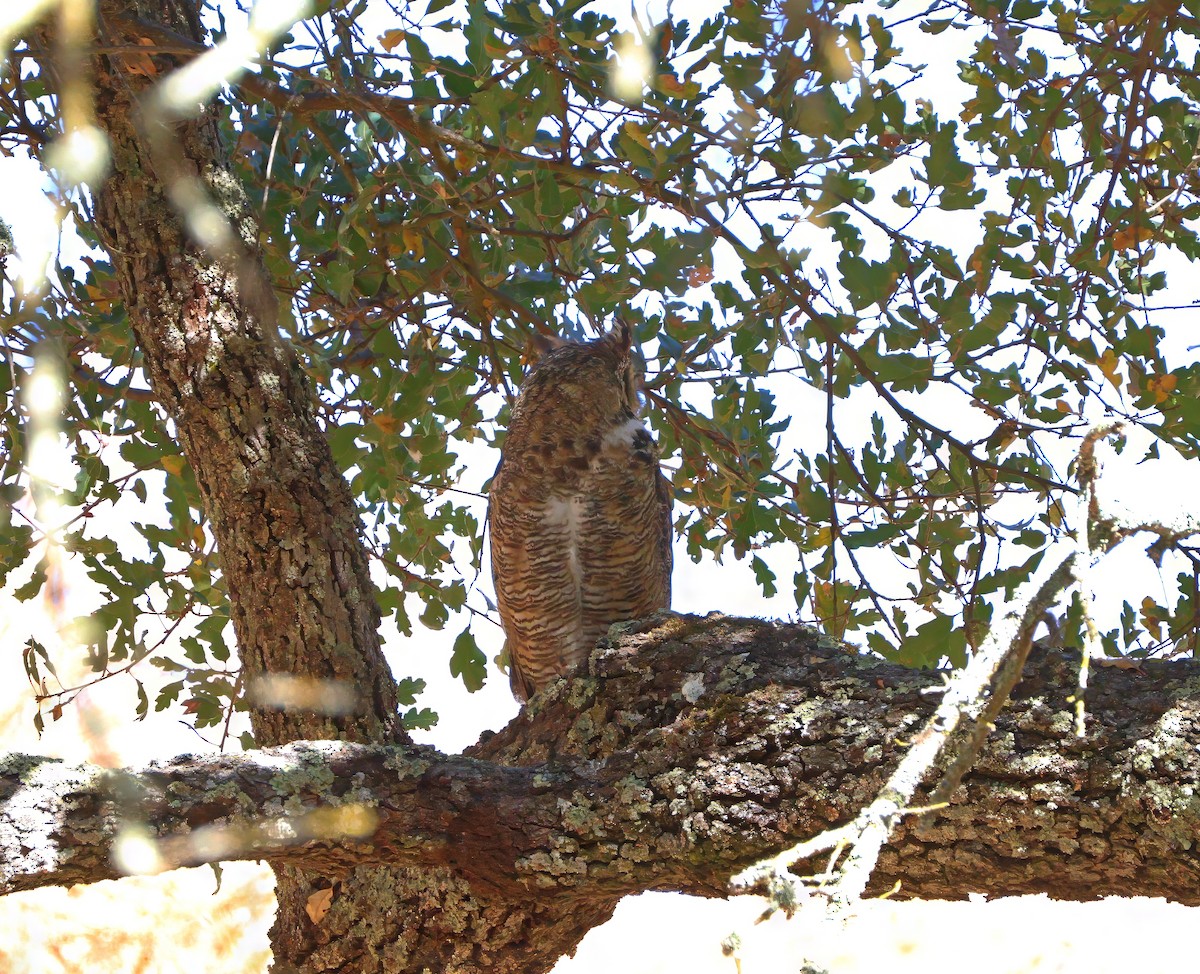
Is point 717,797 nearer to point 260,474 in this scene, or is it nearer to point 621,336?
point 260,474

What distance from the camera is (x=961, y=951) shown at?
16.6 ft

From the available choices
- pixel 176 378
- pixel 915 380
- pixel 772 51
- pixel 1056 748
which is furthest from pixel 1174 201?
pixel 176 378

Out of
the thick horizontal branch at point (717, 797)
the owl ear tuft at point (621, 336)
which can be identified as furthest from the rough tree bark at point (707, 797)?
the owl ear tuft at point (621, 336)

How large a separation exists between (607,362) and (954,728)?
2590 millimetres

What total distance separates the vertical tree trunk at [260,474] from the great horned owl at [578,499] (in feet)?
3.22

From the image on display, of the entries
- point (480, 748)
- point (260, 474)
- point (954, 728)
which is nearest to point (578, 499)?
point (480, 748)

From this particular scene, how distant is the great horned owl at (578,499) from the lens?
3496 millimetres

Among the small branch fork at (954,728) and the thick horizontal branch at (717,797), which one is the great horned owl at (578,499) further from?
the small branch fork at (954,728)

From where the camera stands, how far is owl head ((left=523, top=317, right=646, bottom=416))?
3.50 m

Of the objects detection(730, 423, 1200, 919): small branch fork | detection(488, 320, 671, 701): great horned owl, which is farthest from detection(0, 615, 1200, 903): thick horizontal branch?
detection(488, 320, 671, 701): great horned owl

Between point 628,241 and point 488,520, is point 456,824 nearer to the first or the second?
point 628,241

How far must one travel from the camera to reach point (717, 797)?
1.87m

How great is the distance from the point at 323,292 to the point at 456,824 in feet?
5.77

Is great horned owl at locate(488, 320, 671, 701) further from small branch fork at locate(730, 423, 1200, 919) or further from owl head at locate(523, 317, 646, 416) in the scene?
small branch fork at locate(730, 423, 1200, 919)
